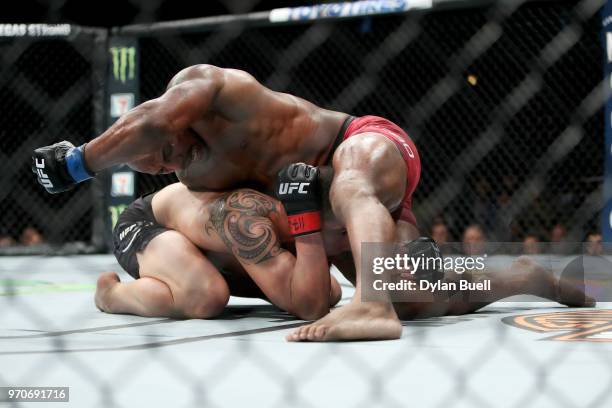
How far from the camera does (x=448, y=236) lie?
14.8 ft

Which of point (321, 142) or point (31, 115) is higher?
point (31, 115)

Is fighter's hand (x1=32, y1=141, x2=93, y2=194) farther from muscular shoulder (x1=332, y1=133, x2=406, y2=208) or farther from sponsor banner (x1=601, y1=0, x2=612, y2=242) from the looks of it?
sponsor banner (x1=601, y1=0, x2=612, y2=242)

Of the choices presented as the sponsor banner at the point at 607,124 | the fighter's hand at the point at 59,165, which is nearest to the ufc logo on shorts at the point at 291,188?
the fighter's hand at the point at 59,165

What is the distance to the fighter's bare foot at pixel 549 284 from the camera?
2025 millimetres

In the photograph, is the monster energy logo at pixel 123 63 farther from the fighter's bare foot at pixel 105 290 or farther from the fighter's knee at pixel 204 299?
the fighter's knee at pixel 204 299

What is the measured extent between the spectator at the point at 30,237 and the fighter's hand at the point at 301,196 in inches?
127

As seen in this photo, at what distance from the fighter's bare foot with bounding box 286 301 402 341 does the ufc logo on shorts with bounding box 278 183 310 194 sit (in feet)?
0.99

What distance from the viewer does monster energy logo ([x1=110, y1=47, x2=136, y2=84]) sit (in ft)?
14.5

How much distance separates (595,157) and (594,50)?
622 millimetres

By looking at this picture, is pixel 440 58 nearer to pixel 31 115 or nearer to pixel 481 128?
pixel 481 128

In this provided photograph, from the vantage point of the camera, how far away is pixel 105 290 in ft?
6.75

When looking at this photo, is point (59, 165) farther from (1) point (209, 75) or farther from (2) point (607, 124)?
(2) point (607, 124)

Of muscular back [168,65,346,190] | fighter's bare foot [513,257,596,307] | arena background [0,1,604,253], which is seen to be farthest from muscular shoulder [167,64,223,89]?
arena background [0,1,604,253]

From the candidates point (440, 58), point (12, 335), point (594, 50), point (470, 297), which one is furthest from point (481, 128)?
point (12, 335)
